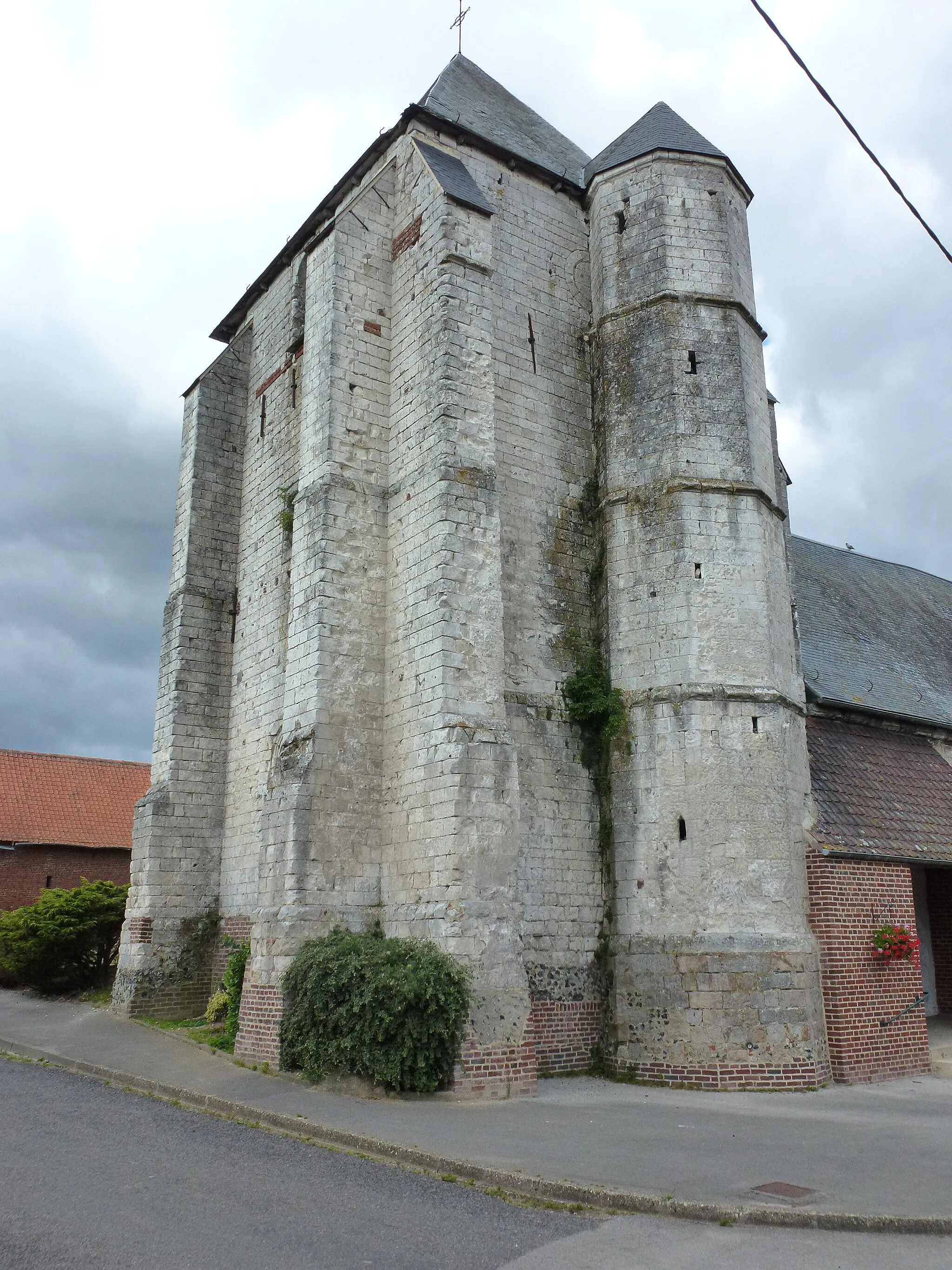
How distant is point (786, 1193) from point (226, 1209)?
3695 mm

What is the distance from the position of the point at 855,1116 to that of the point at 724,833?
335 cm

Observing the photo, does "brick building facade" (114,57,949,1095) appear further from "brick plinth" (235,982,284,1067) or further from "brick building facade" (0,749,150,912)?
"brick building facade" (0,749,150,912)

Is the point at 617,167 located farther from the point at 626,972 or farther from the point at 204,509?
the point at 626,972

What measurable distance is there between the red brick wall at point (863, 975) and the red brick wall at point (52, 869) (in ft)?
53.8

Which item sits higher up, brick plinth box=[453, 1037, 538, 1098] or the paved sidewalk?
brick plinth box=[453, 1037, 538, 1098]

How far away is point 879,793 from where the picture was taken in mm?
14516

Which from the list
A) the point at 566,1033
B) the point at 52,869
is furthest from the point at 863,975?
the point at 52,869

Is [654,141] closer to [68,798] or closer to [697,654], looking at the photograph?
[697,654]

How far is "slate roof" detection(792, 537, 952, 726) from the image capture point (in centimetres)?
1666

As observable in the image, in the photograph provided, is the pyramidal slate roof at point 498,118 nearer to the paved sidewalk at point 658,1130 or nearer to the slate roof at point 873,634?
the slate roof at point 873,634

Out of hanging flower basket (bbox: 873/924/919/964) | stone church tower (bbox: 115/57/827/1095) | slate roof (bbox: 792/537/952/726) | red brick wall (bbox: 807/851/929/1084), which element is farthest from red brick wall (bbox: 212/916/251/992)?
slate roof (bbox: 792/537/952/726)

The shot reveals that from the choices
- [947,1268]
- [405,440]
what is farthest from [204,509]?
[947,1268]

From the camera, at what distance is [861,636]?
18.9 metres

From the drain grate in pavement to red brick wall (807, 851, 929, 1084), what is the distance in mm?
5355
